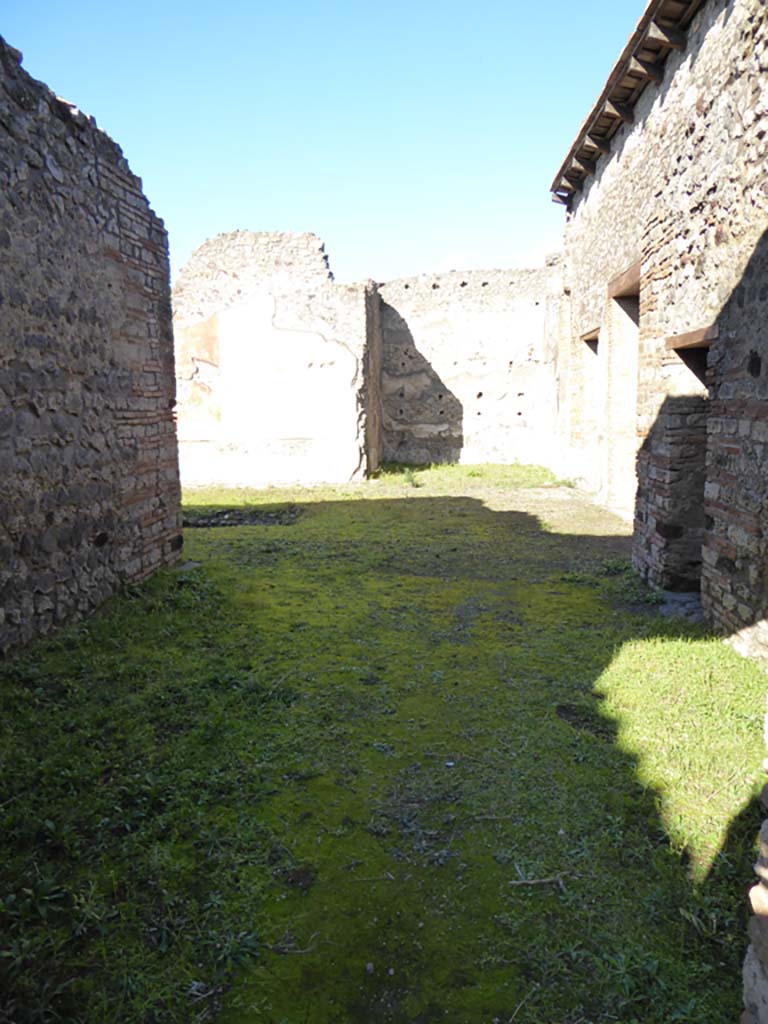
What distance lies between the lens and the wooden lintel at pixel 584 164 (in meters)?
10.6

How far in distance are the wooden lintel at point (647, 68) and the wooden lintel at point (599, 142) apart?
8.17 feet

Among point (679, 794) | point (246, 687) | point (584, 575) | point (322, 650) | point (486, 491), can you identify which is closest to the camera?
point (679, 794)

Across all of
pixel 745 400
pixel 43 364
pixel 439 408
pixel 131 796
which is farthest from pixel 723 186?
pixel 439 408

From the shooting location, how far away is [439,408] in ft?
56.3

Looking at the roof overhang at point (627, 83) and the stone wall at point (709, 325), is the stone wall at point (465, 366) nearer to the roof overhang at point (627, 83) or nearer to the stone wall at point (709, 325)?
the roof overhang at point (627, 83)

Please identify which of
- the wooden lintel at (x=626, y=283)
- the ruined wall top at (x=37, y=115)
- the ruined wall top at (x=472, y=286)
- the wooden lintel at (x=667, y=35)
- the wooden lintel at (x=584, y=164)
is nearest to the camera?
the ruined wall top at (x=37, y=115)

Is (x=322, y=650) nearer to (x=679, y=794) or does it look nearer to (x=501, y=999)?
(x=679, y=794)

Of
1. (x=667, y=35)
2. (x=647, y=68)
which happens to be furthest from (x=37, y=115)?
(x=647, y=68)

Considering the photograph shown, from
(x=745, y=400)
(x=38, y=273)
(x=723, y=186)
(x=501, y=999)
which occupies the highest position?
(x=723, y=186)

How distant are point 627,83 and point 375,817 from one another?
865cm

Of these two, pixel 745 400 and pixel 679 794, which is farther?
pixel 745 400

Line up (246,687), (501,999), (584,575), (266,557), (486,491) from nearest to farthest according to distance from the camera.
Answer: (501,999) → (246,687) → (584,575) → (266,557) → (486,491)

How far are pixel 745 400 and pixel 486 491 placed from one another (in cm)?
860

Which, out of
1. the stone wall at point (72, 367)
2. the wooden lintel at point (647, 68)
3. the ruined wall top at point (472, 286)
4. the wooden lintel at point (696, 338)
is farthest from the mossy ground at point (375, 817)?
Answer: the ruined wall top at point (472, 286)
